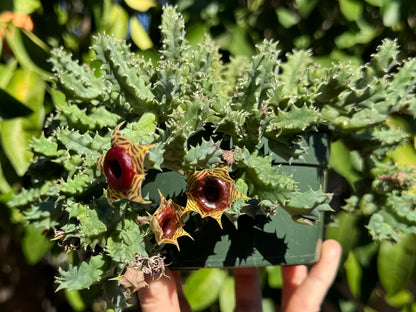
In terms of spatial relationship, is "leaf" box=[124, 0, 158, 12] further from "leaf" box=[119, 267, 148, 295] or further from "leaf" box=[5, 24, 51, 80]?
"leaf" box=[119, 267, 148, 295]

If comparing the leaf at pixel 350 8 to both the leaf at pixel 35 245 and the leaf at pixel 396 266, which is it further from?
the leaf at pixel 35 245

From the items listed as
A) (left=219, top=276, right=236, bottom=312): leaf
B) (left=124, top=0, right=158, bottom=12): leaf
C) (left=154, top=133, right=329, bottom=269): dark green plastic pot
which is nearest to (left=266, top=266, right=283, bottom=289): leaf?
(left=219, top=276, right=236, bottom=312): leaf

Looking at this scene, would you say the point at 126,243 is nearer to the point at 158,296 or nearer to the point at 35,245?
the point at 158,296

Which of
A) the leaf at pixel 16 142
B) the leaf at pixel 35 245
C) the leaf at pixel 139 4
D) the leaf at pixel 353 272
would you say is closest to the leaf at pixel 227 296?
the leaf at pixel 353 272

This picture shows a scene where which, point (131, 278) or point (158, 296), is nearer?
point (131, 278)

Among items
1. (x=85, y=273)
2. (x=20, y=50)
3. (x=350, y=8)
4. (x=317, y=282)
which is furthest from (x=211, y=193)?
(x=350, y=8)

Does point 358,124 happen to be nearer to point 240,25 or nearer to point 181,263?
point 181,263

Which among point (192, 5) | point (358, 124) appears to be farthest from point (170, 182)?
point (192, 5)
